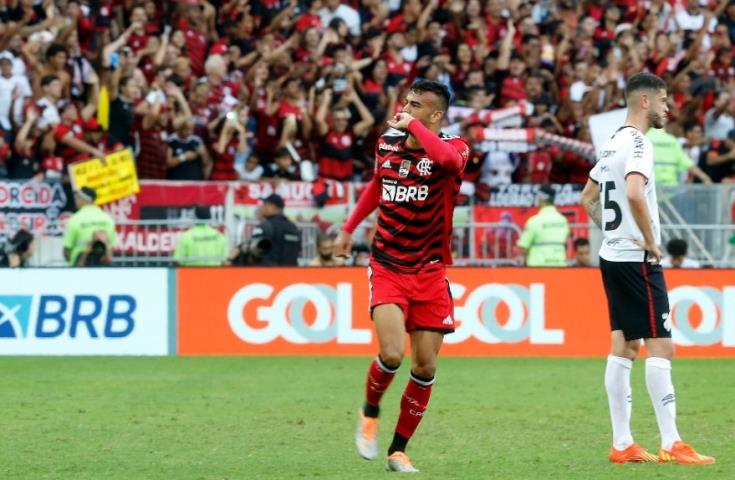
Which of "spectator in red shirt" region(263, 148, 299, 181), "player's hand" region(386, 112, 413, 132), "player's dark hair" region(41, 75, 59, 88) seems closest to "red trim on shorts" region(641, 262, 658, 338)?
"player's hand" region(386, 112, 413, 132)

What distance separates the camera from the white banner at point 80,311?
17312 mm

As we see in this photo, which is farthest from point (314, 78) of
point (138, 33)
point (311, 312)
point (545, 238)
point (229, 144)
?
point (311, 312)

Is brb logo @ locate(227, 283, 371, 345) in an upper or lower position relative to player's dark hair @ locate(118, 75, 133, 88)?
lower

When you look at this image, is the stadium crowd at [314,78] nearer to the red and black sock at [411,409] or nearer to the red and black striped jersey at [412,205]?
the red and black striped jersey at [412,205]

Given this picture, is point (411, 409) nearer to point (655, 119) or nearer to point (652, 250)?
point (652, 250)

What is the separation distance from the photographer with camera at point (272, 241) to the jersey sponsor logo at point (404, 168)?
968cm

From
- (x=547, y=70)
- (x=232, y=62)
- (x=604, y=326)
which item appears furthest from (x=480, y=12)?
(x=604, y=326)

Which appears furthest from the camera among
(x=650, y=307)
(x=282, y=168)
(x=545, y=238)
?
(x=282, y=168)

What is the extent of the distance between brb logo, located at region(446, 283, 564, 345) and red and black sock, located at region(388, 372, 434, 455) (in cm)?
877

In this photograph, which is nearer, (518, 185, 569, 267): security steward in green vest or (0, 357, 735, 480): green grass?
(0, 357, 735, 480): green grass

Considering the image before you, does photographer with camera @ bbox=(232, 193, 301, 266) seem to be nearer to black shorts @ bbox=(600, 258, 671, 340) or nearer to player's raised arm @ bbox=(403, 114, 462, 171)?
black shorts @ bbox=(600, 258, 671, 340)

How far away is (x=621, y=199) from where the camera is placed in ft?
29.7

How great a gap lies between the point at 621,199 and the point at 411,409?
1881 mm

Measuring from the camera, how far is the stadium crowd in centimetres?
2036
